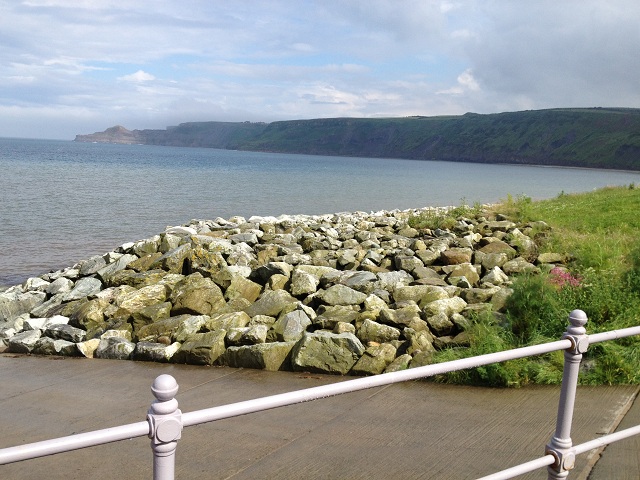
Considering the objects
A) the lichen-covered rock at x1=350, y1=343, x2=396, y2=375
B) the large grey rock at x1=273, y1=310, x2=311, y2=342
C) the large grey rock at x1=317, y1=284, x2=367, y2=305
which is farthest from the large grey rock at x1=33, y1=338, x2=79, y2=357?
the lichen-covered rock at x1=350, y1=343, x2=396, y2=375

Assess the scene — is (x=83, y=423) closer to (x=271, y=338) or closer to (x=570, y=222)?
(x=271, y=338)

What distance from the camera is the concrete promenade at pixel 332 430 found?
175 inches

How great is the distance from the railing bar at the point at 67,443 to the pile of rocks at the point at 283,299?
5190mm

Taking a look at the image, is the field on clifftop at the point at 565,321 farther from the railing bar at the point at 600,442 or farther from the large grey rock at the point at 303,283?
the large grey rock at the point at 303,283

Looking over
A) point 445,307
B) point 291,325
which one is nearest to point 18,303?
point 291,325

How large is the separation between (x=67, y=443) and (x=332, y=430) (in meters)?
3.54

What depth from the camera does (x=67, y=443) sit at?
1907 millimetres

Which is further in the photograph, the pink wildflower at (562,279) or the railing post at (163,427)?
the pink wildflower at (562,279)

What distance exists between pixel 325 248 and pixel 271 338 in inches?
236

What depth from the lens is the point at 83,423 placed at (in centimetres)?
591

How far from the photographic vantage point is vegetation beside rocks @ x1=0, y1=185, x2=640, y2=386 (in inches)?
276

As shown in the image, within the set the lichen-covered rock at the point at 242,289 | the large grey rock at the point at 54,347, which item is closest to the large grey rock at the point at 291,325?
the lichen-covered rock at the point at 242,289

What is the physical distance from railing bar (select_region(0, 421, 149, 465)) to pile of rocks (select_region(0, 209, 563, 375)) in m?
5.19

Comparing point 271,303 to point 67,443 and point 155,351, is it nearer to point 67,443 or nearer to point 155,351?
point 155,351
